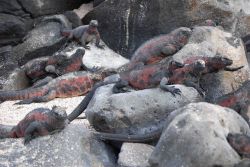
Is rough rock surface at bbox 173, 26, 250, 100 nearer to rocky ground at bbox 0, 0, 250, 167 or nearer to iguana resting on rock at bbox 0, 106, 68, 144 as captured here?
rocky ground at bbox 0, 0, 250, 167

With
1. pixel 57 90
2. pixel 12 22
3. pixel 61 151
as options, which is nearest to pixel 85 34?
pixel 12 22

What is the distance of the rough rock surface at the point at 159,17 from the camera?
34.2ft

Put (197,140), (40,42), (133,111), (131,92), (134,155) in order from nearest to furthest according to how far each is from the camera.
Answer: (197,140) → (134,155) → (133,111) → (131,92) → (40,42)

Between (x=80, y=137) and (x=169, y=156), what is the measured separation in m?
1.57

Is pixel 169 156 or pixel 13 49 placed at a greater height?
pixel 169 156

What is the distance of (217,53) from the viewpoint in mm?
8547

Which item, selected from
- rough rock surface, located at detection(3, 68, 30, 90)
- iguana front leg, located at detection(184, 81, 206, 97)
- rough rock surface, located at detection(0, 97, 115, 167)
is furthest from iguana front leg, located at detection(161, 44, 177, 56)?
rough rock surface, located at detection(3, 68, 30, 90)

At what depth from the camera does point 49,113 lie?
23.6ft

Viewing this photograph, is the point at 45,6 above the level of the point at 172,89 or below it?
below

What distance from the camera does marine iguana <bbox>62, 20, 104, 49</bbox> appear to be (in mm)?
10734

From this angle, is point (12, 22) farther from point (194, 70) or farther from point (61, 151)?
point (61, 151)

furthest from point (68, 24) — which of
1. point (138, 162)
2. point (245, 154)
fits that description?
point (245, 154)

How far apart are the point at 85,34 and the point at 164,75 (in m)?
3.27

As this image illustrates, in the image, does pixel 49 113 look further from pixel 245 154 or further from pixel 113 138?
pixel 245 154
